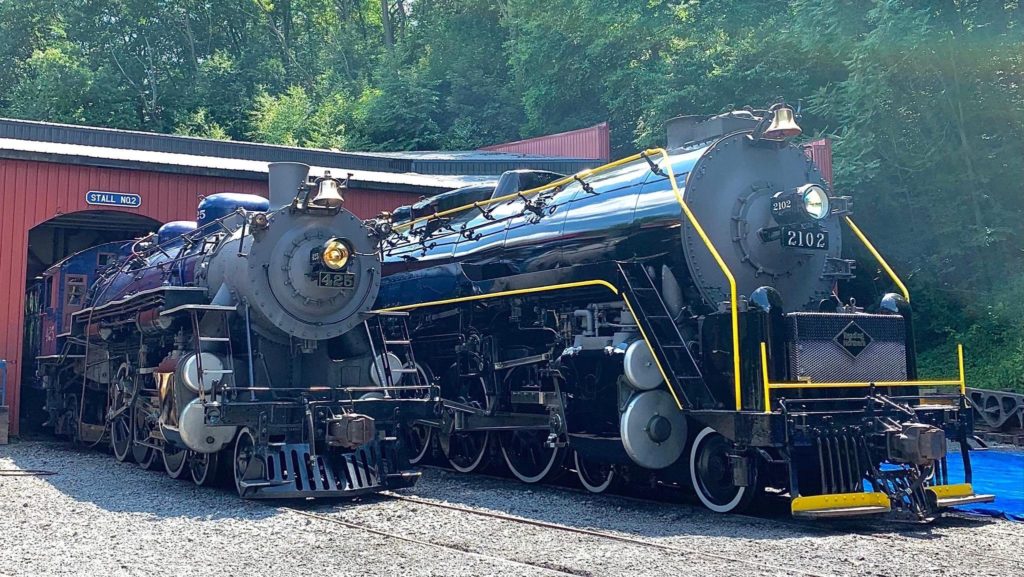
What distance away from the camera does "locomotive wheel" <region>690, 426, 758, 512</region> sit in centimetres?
782

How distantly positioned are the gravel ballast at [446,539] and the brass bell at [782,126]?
3.26 metres

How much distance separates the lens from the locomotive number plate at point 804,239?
8195 millimetres

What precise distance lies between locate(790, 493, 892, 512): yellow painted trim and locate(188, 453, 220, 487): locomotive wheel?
519 cm

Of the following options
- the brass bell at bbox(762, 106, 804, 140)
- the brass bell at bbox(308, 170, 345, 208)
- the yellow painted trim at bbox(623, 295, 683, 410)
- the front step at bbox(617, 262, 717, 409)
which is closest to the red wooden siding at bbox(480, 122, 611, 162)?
the brass bell at bbox(308, 170, 345, 208)

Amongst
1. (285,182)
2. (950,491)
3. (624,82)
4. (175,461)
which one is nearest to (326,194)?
(285,182)

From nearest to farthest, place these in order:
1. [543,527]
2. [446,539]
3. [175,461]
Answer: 1. [446,539]
2. [543,527]
3. [175,461]

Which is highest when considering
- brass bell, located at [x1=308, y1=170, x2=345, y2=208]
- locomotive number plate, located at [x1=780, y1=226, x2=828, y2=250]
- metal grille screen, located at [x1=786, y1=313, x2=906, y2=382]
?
brass bell, located at [x1=308, y1=170, x2=345, y2=208]

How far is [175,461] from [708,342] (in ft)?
18.2

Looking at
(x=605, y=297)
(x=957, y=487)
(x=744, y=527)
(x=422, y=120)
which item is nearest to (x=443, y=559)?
(x=744, y=527)

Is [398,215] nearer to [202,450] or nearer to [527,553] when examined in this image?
[202,450]

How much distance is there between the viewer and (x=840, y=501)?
7.00 m

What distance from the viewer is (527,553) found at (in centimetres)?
614

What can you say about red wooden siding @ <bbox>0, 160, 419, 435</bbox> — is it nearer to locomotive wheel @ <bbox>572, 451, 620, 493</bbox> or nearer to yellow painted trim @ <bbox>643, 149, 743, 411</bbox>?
locomotive wheel @ <bbox>572, 451, 620, 493</bbox>

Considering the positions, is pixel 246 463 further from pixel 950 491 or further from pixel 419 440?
pixel 950 491
